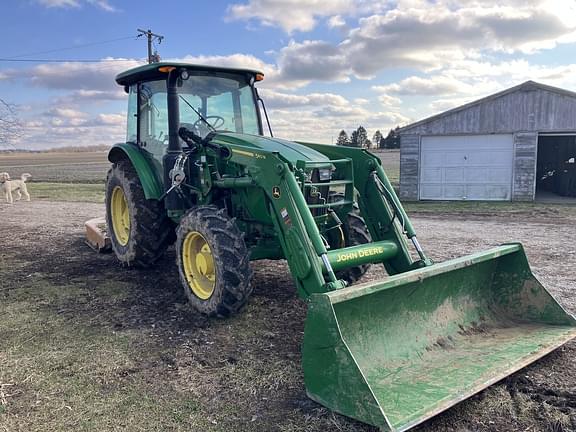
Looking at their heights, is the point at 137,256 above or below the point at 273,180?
below

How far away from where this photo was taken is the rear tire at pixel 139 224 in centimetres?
592

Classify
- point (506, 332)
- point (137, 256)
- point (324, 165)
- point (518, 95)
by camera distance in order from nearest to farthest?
point (506, 332), point (324, 165), point (137, 256), point (518, 95)

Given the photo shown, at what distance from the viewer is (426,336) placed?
3.77m

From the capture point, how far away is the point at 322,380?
3018mm

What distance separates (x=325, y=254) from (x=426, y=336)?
3.18 feet

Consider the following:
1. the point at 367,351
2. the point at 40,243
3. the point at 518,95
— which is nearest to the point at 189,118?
the point at 367,351

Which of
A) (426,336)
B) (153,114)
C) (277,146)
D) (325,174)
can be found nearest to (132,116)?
(153,114)

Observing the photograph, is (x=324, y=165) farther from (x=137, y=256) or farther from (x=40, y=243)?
(x=40, y=243)

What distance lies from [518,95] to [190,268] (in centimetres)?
1411

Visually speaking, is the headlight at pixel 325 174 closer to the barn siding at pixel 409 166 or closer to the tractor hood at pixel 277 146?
the tractor hood at pixel 277 146

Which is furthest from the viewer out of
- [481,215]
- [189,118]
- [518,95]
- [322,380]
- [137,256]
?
[518,95]

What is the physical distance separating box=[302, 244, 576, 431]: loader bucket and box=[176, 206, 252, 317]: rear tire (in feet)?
4.07

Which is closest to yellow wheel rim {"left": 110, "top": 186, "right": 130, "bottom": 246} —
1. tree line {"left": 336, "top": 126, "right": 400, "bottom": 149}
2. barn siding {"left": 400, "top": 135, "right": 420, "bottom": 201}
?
barn siding {"left": 400, "top": 135, "right": 420, "bottom": 201}

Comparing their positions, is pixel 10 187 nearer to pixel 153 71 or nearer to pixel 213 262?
pixel 153 71
